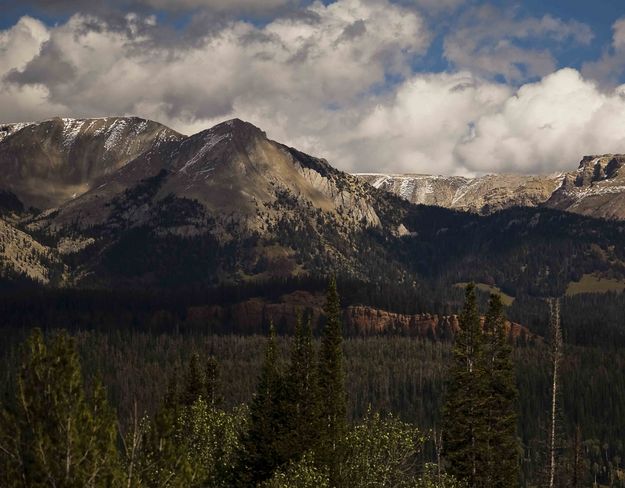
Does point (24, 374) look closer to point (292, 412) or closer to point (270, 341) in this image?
point (292, 412)

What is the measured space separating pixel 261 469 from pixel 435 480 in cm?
1782

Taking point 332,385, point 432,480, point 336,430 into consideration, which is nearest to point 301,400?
point 336,430

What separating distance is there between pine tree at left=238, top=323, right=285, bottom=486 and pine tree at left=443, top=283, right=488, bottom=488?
16875 millimetres

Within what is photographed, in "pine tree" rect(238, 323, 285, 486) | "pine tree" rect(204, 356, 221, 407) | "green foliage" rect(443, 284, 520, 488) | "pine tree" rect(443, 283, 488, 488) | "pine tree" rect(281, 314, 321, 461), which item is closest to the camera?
"pine tree" rect(238, 323, 285, 486)

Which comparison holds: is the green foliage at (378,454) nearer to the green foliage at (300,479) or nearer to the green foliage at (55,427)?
the green foliage at (300,479)

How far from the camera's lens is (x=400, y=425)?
68375 mm

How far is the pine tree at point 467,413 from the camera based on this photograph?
8088cm

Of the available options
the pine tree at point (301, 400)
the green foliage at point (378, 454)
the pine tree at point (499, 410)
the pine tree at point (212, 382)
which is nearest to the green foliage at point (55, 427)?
the green foliage at point (378, 454)

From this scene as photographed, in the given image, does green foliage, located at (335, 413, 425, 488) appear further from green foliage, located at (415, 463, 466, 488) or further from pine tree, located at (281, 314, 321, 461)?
pine tree, located at (281, 314, 321, 461)

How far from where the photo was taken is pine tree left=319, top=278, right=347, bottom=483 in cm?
7819

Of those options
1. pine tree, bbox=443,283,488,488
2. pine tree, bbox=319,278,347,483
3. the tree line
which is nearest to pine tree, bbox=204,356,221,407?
the tree line

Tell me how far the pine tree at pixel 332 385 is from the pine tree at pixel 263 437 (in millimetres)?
4525

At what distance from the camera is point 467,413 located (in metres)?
82.4

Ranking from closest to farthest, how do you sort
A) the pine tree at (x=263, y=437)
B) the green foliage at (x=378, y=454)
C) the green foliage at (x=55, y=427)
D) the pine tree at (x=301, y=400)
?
1. the green foliage at (x=55, y=427)
2. the green foliage at (x=378, y=454)
3. the pine tree at (x=263, y=437)
4. the pine tree at (x=301, y=400)
